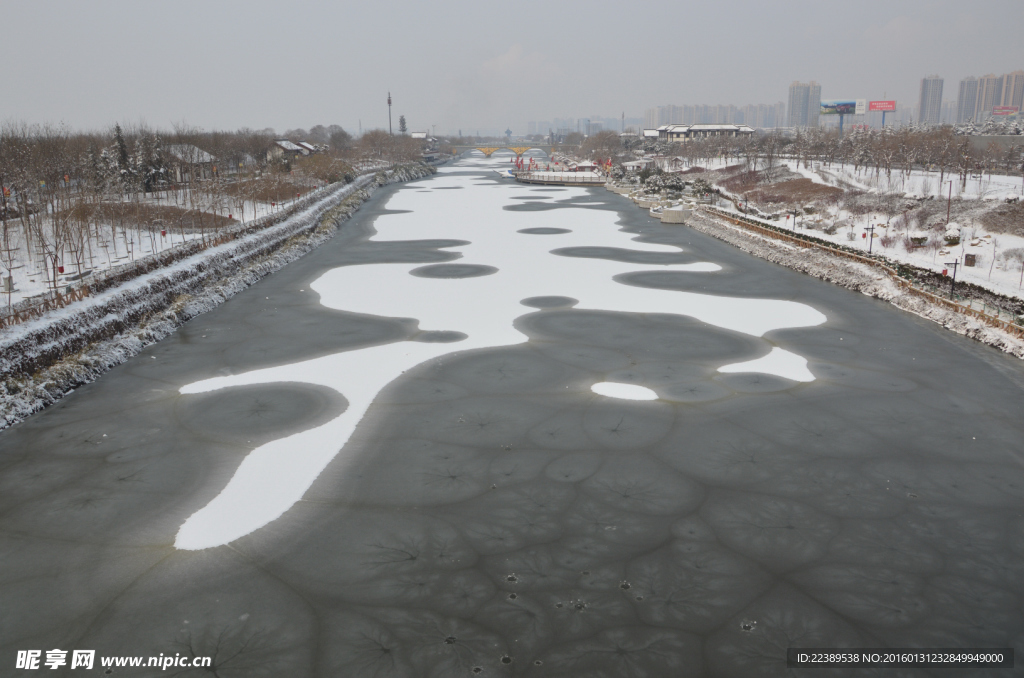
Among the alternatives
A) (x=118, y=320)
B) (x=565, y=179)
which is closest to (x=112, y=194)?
(x=118, y=320)

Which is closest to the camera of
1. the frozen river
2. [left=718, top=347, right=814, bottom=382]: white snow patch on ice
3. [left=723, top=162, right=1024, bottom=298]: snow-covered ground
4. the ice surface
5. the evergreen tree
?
the frozen river

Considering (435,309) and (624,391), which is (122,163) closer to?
(435,309)

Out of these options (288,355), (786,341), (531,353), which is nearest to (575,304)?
(531,353)

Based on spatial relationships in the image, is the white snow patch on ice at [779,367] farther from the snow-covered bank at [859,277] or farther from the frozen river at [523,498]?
the snow-covered bank at [859,277]

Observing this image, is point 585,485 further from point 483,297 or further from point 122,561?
point 483,297

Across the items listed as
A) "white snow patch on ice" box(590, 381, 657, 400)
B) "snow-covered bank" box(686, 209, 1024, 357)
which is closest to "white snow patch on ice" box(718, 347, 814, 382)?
"white snow patch on ice" box(590, 381, 657, 400)

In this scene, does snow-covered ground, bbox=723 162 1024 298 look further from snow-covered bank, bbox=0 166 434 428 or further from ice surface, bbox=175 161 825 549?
snow-covered bank, bbox=0 166 434 428
